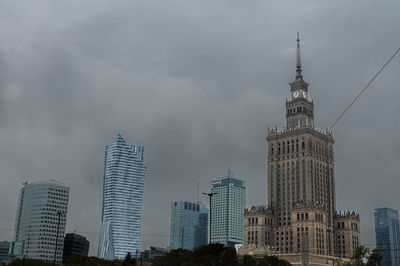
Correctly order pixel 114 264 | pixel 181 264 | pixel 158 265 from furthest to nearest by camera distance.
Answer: pixel 114 264 → pixel 158 265 → pixel 181 264

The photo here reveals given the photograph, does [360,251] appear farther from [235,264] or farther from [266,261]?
[235,264]

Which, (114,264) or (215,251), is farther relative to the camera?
(114,264)

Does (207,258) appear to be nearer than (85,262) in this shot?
Yes

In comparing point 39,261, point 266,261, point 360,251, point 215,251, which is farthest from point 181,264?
point 360,251

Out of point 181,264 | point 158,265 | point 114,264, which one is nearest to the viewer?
point 181,264

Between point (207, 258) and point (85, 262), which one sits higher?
point (207, 258)

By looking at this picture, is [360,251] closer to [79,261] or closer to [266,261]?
[266,261]

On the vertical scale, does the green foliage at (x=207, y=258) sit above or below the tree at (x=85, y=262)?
above

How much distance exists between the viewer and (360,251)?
17525 cm

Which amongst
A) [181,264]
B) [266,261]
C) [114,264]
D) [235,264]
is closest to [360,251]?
[266,261]

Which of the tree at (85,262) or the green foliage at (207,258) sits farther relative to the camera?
the tree at (85,262)

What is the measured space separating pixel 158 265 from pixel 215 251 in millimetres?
24056

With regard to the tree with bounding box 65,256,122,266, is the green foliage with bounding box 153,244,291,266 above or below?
above

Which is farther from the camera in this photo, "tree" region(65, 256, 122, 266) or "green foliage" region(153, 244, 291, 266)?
"tree" region(65, 256, 122, 266)
